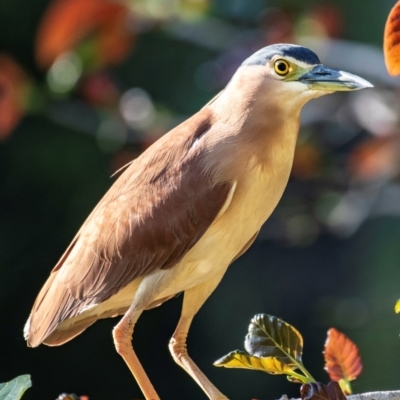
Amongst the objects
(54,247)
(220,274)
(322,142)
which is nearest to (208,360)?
(54,247)

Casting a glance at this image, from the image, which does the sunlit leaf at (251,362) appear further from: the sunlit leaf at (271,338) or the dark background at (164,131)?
the dark background at (164,131)

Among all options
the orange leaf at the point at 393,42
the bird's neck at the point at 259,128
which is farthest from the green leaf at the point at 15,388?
the orange leaf at the point at 393,42

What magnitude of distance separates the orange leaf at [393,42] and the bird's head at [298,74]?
Answer: 16.7 inches

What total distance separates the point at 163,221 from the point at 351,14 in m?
3.77

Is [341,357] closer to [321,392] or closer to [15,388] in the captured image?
[321,392]

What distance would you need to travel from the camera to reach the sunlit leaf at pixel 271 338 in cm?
192

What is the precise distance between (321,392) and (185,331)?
838 millimetres

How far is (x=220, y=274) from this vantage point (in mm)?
2387

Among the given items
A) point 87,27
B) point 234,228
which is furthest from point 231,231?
point 87,27

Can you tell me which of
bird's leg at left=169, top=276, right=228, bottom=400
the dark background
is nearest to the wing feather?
bird's leg at left=169, top=276, right=228, bottom=400

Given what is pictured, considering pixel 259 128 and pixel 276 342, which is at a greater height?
pixel 259 128

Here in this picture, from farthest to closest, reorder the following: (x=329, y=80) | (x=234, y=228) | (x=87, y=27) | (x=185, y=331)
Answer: (x=87, y=27), (x=185, y=331), (x=234, y=228), (x=329, y=80)

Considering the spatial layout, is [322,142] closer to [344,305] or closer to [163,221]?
[344,305]

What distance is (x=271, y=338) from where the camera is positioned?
6.35ft
